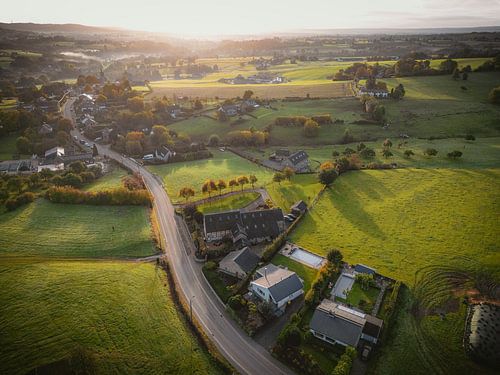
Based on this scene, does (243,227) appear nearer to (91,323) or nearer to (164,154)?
(91,323)

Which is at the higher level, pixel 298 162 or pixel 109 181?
pixel 298 162

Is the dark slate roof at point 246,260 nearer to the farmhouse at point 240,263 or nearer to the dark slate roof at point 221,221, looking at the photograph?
the farmhouse at point 240,263

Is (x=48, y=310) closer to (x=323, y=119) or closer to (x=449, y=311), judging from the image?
(x=449, y=311)

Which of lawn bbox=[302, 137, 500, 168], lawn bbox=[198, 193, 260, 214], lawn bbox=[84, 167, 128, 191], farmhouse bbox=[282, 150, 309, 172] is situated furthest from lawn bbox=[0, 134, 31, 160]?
farmhouse bbox=[282, 150, 309, 172]

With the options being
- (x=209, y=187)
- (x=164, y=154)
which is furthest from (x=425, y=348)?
(x=164, y=154)

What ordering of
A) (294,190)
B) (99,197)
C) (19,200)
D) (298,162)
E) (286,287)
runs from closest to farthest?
(286,287) < (19,200) < (99,197) < (294,190) < (298,162)

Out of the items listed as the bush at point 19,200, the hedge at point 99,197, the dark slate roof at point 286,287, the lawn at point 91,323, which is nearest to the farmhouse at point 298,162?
the hedge at point 99,197

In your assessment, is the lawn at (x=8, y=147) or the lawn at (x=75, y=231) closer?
the lawn at (x=75, y=231)

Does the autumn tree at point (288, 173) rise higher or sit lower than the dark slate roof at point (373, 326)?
higher
